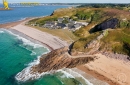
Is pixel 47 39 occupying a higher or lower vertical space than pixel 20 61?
higher

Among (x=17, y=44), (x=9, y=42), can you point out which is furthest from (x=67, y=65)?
(x=9, y=42)

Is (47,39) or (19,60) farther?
(47,39)

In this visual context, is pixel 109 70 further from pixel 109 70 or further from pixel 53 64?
pixel 53 64

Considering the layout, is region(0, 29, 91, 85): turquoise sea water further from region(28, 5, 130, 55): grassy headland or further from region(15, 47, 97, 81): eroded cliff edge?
region(28, 5, 130, 55): grassy headland

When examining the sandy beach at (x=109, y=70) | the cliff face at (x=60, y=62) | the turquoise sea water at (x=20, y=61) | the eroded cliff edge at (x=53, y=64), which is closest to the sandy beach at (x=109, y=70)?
the sandy beach at (x=109, y=70)

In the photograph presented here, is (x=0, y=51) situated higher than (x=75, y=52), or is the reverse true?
(x=75, y=52)

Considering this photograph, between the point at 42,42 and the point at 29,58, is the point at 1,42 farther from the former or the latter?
the point at 29,58

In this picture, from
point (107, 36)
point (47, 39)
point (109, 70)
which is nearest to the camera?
point (109, 70)

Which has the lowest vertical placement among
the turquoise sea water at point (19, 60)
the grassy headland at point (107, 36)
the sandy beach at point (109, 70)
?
the turquoise sea water at point (19, 60)

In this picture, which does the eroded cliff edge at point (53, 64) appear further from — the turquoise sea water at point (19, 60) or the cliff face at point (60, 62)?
the turquoise sea water at point (19, 60)

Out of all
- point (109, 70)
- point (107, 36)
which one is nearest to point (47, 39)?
point (107, 36)

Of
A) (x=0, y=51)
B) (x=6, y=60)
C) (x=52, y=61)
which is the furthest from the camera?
(x=0, y=51)
